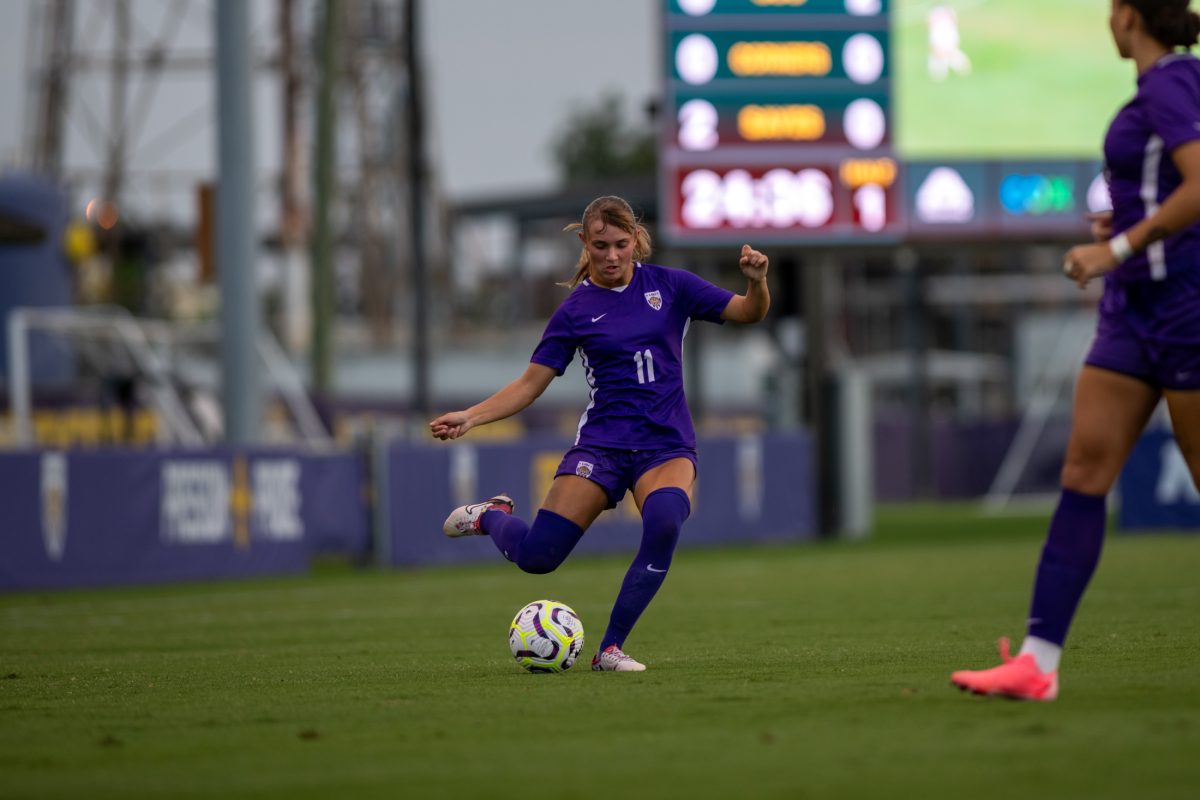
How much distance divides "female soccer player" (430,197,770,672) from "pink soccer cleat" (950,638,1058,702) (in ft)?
6.22

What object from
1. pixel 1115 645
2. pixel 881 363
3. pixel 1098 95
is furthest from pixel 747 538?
pixel 881 363

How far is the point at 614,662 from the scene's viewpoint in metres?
8.16

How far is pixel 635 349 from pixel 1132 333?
252 centimetres

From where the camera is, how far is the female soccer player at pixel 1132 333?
6.22 m

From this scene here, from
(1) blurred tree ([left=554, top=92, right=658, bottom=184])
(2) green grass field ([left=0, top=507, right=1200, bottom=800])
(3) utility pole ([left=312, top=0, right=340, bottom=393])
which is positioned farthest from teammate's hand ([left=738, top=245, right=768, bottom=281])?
(1) blurred tree ([left=554, top=92, right=658, bottom=184])

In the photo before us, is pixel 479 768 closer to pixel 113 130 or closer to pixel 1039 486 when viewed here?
pixel 1039 486

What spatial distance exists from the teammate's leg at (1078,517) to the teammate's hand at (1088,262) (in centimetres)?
42

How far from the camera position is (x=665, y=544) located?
7.97 metres

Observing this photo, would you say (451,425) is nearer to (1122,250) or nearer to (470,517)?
(470,517)

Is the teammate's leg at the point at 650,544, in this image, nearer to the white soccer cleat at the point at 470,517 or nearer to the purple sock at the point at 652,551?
the purple sock at the point at 652,551

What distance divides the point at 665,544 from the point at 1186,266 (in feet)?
8.61

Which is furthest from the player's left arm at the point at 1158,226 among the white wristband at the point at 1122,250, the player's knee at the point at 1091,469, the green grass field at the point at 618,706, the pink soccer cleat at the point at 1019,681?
the green grass field at the point at 618,706

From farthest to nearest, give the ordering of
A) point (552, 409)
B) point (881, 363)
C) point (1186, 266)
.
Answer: point (881, 363)
point (552, 409)
point (1186, 266)

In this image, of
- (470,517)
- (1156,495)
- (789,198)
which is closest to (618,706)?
(470,517)
